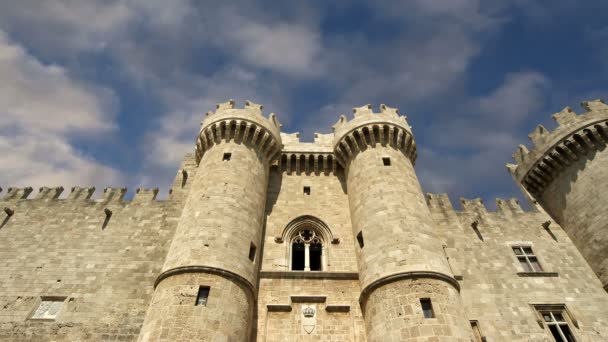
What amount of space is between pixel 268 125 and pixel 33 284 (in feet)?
32.1

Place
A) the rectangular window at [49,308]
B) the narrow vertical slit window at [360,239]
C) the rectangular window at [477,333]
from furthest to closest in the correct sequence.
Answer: the narrow vertical slit window at [360,239], the rectangular window at [49,308], the rectangular window at [477,333]

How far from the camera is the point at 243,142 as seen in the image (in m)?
14.2

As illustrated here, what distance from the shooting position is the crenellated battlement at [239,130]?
1423 centimetres

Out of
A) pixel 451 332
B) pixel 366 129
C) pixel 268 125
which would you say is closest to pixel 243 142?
pixel 268 125

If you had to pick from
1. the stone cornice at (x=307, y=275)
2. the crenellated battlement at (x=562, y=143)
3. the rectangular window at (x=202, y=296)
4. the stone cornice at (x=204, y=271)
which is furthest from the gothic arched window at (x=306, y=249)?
the crenellated battlement at (x=562, y=143)

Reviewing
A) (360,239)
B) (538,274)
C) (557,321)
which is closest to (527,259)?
(538,274)

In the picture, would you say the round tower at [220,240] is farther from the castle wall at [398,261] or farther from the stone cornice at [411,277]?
the stone cornice at [411,277]

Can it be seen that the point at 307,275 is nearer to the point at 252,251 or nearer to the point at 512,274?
the point at 252,251

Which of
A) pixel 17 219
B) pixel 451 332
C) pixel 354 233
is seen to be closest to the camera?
pixel 451 332

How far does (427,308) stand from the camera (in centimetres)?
943

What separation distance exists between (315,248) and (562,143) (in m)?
11.4

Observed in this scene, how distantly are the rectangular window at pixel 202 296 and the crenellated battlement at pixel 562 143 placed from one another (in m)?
14.9

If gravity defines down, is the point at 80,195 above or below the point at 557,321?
above

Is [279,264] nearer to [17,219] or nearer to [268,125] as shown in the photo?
[268,125]
